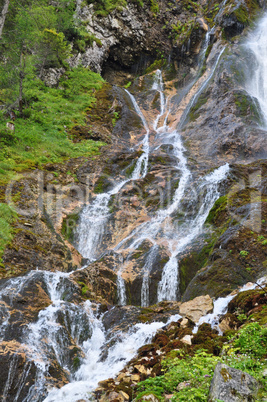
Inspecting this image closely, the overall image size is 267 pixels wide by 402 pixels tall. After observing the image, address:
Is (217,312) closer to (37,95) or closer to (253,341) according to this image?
(253,341)

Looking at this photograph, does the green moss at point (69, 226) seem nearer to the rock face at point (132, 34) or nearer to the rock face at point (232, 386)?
the rock face at point (232, 386)

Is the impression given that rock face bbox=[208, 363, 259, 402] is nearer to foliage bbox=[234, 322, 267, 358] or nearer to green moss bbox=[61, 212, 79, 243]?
foliage bbox=[234, 322, 267, 358]

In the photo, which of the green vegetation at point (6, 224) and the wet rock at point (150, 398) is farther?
the green vegetation at point (6, 224)

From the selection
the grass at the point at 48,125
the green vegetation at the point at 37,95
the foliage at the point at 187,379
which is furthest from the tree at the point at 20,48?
the foliage at the point at 187,379

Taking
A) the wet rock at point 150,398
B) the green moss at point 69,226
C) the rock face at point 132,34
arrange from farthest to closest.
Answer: the rock face at point 132,34
the green moss at point 69,226
the wet rock at point 150,398

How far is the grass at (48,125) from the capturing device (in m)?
17.3

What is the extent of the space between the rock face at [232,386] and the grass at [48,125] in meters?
13.7

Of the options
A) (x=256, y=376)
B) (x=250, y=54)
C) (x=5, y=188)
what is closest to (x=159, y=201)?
(x=5, y=188)

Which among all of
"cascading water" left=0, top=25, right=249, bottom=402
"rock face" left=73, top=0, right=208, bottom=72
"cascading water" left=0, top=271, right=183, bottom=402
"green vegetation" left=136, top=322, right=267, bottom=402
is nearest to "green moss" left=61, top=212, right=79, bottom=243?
"cascading water" left=0, top=25, right=249, bottom=402

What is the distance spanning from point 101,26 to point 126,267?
31.4 meters

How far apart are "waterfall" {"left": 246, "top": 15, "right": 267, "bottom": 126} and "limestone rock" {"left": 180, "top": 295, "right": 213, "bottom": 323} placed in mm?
18167

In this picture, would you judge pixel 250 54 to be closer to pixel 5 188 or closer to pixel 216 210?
pixel 216 210

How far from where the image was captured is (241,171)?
15734 mm

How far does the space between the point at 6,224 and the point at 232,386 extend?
33.9 feet
